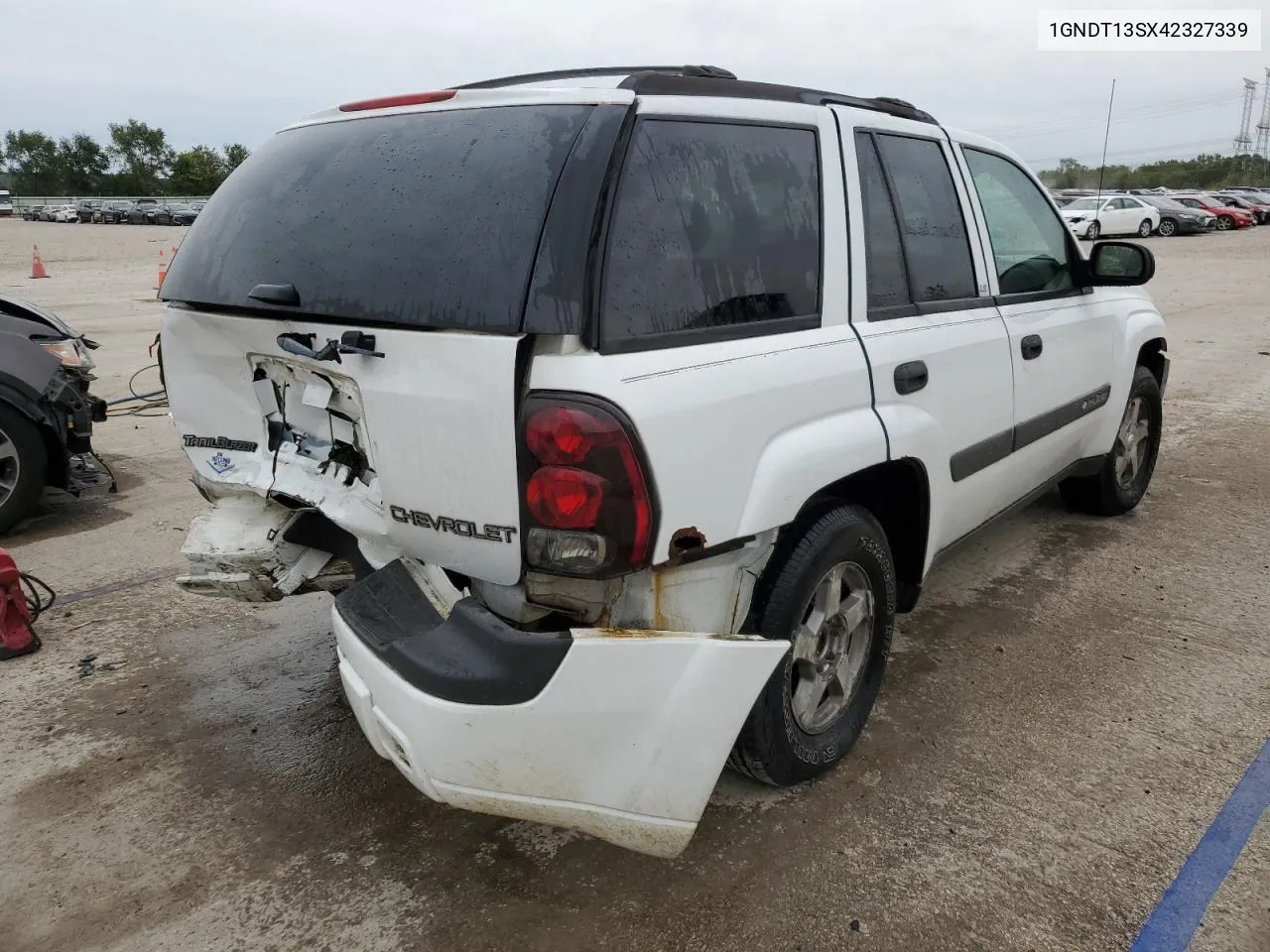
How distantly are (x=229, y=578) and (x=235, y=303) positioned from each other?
→ 2.59 feet

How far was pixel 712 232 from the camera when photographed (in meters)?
2.31

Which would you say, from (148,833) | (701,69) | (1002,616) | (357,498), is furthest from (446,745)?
(1002,616)

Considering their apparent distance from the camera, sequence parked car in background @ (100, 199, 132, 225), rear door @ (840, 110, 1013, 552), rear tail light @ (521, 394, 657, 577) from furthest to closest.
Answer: parked car in background @ (100, 199, 132, 225)
rear door @ (840, 110, 1013, 552)
rear tail light @ (521, 394, 657, 577)

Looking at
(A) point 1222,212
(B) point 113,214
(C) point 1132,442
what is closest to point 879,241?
(C) point 1132,442

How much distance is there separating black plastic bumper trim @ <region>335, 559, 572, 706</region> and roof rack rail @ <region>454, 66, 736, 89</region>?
1.38 meters

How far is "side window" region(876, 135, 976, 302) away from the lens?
2.98 m

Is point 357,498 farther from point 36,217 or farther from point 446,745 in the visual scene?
point 36,217

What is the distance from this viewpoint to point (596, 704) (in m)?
2.01

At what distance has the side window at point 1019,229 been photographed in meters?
3.53

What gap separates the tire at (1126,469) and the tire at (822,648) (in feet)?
7.95

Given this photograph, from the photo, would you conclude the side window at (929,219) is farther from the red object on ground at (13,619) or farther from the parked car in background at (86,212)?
the parked car in background at (86,212)

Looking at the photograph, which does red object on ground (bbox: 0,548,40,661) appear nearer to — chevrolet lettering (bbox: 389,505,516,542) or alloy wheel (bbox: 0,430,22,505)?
alloy wheel (bbox: 0,430,22,505)

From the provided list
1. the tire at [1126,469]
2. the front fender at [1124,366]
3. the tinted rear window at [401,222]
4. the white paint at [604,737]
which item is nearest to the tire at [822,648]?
the white paint at [604,737]

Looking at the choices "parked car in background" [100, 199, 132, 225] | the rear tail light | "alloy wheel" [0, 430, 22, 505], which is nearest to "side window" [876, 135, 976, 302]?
the rear tail light
